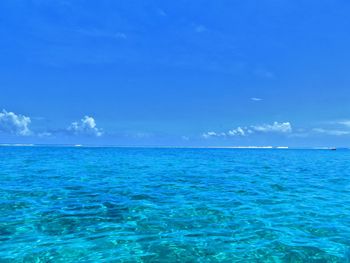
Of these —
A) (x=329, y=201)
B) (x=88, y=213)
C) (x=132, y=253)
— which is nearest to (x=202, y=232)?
(x=132, y=253)

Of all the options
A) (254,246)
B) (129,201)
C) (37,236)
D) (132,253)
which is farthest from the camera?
Answer: (129,201)

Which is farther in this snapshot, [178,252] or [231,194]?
[231,194]

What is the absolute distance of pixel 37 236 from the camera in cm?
893

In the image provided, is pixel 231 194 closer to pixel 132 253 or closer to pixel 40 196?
pixel 132 253

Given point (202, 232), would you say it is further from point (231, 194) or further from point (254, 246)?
point (231, 194)

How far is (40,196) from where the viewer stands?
14.6m

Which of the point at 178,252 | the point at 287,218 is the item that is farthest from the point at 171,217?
the point at 287,218

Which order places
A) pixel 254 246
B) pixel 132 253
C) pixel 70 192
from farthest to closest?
pixel 70 192 < pixel 254 246 < pixel 132 253

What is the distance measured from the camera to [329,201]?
47.9 ft

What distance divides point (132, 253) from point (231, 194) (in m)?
9.48

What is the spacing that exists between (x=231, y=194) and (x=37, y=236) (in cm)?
1054

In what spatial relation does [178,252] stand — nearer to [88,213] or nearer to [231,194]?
[88,213]

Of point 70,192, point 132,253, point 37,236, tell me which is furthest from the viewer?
point 70,192

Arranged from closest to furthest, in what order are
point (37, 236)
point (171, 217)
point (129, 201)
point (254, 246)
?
point (254, 246) < point (37, 236) < point (171, 217) < point (129, 201)
